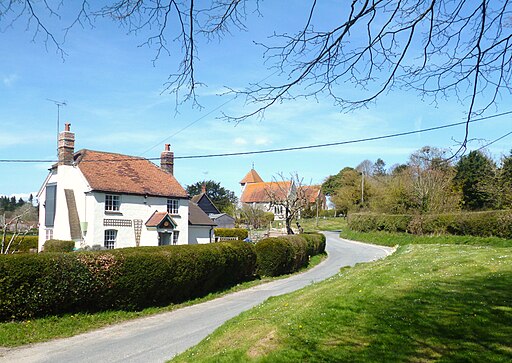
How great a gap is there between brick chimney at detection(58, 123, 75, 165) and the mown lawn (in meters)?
26.1

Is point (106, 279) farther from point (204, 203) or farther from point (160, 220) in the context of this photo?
point (204, 203)

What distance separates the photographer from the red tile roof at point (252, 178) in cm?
10496

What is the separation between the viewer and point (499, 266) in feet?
41.2

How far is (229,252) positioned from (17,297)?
10.1 m

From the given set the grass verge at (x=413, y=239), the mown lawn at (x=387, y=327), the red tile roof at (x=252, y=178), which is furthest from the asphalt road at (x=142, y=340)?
the red tile roof at (x=252, y=178)

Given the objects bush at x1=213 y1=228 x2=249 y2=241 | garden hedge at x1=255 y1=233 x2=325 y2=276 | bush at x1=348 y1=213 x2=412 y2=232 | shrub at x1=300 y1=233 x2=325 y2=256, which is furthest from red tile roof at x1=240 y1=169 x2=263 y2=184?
garden hedge at x1=255 y1=233 x2=325 y2=276

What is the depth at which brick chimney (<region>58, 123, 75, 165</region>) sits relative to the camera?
3247cm

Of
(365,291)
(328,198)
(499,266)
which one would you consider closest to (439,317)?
(365,291)

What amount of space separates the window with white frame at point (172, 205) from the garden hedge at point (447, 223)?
2074 centimetres

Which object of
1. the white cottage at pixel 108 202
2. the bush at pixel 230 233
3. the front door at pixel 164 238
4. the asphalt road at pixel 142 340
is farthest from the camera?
the bush at pixel 230 233

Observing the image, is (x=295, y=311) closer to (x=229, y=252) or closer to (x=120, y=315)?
(x=120, y=315)

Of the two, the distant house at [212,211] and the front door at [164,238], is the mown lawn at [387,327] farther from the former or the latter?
the distant house at [212,211]

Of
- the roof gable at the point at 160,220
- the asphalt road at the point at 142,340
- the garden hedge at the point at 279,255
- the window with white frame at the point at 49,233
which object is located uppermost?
the roof gable at the point at 160,220

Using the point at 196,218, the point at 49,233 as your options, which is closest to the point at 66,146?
the point at 49,233
